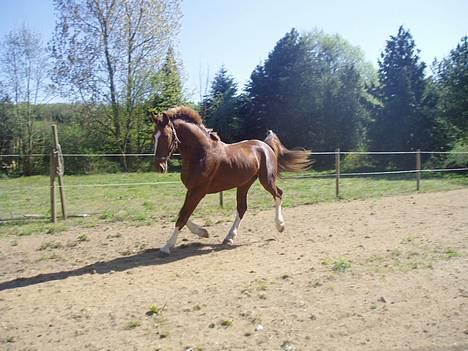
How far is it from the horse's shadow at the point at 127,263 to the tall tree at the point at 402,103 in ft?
60.7

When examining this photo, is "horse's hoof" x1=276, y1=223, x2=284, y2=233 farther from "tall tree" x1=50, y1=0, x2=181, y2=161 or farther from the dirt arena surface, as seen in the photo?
"tall tree" x1=50, y1=0, x2=181, y2=161

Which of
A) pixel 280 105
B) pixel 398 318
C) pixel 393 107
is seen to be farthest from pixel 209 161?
pixel 280 105

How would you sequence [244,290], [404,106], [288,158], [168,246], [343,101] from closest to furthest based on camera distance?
[244,290]
[168,246]
[288,158]
[404,106]
[343,101]

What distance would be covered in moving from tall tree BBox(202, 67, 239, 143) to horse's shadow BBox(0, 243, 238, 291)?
22.0 metres

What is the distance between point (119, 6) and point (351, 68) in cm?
1479

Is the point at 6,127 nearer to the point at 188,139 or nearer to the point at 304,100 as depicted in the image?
the point at 304,100

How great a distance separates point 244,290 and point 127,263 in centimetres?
197

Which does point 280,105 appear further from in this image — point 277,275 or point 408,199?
point 277,275

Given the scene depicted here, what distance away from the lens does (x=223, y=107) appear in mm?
28594

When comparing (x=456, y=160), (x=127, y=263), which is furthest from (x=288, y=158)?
(x=456, y=160)

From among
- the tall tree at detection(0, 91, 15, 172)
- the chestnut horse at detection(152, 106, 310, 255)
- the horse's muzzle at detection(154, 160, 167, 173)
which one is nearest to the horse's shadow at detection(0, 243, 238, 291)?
the chestnut horse at detection(152, 106, 310, 255)

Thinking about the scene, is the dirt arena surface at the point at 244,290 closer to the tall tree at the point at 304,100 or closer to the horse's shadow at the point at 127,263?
the horse's shadow at the point at 127,263

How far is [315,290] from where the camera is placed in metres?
3.98

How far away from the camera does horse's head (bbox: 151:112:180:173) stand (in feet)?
18.4
